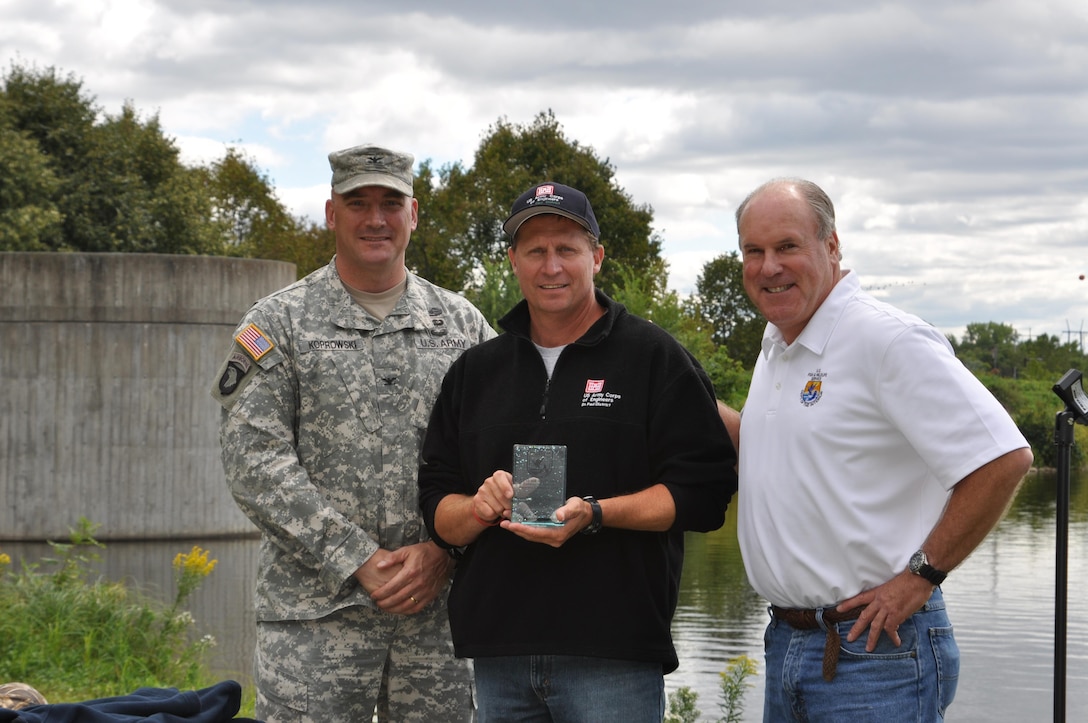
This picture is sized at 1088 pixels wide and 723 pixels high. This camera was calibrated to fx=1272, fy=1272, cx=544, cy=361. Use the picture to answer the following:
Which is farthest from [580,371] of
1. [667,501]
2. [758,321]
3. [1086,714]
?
[758,321]

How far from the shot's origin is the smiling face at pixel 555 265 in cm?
359

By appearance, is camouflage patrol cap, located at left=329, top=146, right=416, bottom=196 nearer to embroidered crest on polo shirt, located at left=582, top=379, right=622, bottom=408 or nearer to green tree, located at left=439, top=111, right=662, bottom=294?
embroidered crest on polo shirt, located at left=582, top=379, right=622, bottom=408

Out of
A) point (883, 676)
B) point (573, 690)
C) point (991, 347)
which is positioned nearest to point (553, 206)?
point (573, 690)

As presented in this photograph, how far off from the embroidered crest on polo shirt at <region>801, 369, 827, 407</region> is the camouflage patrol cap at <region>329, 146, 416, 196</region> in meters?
1.60

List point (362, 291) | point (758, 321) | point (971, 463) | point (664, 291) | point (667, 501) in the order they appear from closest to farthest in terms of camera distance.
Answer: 1. point (971, 463)
2. point (667, 501)
3. point (362, 291)
4. point (664, 291)
5. point (758, 321)

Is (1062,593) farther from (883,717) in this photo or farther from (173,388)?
(173,388)

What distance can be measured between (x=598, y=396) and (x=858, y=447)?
2.35 ft

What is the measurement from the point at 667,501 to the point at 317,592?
1326 millimetres

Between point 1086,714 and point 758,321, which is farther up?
point 758,321

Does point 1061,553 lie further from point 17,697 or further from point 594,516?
point 17,697

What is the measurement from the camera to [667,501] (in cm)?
339

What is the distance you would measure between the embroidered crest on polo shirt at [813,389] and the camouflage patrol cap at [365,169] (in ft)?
5.24

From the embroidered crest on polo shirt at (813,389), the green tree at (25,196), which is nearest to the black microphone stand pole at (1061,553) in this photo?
the embroidered crest on polo shirt at (813,389)

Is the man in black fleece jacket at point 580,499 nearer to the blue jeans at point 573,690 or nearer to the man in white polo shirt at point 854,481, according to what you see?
the blue jeans at point 573,690
